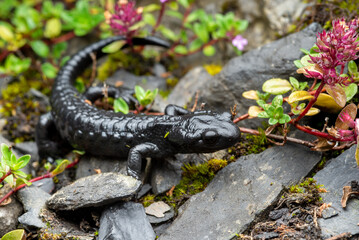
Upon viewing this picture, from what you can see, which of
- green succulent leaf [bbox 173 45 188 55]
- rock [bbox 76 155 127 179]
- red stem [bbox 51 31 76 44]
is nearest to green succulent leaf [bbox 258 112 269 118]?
rock [bbox 76 155 127 179]

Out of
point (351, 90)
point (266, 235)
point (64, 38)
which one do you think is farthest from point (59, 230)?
point (64, 38)

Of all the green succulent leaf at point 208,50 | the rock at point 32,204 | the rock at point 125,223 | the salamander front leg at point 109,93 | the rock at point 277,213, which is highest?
the green succulent leaf at point 208,50

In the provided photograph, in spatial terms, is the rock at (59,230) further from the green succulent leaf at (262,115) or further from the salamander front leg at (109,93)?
the green succulent leaf at (262,115)

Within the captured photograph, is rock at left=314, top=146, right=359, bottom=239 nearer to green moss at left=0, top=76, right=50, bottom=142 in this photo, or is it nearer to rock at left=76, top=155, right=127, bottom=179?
rock at left=76, top=155, right=127, bottom=179

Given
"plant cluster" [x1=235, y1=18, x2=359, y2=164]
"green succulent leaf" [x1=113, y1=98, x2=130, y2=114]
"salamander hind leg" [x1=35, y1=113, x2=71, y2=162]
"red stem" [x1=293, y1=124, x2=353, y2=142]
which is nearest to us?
"plant cluster" [x1=235, y1=18, x2=359, y2=164]

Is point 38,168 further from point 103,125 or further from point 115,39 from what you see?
point 115,39

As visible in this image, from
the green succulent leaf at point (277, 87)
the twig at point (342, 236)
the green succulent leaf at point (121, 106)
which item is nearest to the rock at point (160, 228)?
the twig at point (342, 236)

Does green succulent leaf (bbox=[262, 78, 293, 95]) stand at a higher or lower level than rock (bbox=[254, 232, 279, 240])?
higher
